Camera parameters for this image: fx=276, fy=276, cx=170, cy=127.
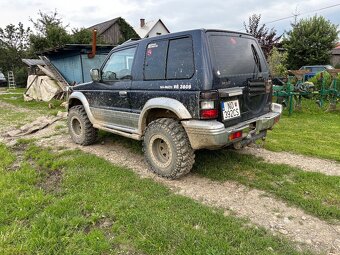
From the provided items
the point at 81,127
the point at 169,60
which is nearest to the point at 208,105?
the point at 169,60

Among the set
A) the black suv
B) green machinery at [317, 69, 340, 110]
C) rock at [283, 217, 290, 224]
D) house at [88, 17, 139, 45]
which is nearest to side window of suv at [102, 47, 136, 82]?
the black suv

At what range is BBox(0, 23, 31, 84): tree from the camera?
87.8 ft

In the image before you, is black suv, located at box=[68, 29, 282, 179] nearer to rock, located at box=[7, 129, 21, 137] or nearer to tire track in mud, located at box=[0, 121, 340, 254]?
tire track in mud, located at box=[0, 121, 340, 254]

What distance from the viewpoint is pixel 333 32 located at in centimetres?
2414

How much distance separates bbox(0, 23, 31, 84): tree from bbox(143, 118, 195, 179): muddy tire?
25.9 metres

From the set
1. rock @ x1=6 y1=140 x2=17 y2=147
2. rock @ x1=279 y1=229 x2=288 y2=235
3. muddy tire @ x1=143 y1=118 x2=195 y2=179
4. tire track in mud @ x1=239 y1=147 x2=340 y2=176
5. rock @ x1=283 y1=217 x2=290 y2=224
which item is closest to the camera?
rock @ x1=279 y1=229 x2=288 y2=235

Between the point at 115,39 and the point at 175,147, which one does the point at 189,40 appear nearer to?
the point at 175,147

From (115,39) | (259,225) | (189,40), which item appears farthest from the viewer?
(115,39)

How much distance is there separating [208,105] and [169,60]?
0.93 metres

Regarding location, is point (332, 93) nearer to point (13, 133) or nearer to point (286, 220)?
point (286, 220)

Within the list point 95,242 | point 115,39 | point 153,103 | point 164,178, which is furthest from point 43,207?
point 115,39

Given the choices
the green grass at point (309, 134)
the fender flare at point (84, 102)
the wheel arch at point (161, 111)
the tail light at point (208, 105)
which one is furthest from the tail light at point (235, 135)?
the fender flare at point (84, 102)

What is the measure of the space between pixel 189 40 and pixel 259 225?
2359mm

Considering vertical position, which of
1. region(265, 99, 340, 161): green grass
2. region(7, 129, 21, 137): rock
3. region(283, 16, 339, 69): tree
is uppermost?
region(283, 16, 339, 69): tree
